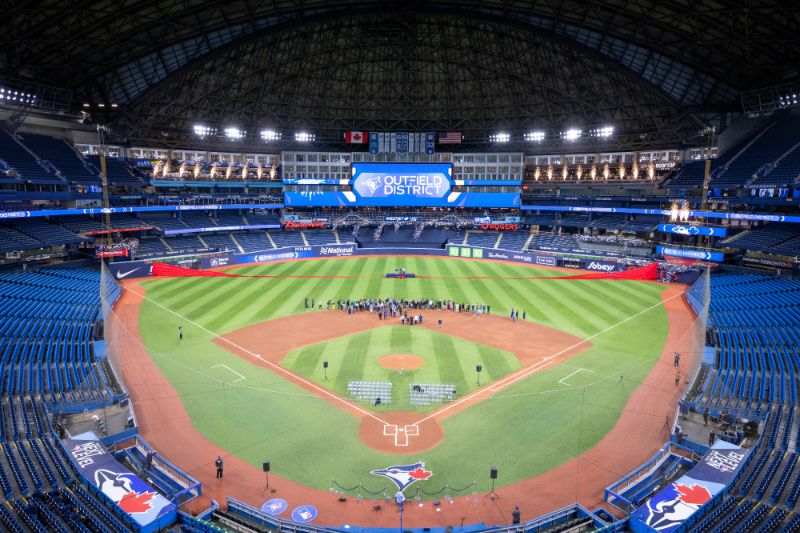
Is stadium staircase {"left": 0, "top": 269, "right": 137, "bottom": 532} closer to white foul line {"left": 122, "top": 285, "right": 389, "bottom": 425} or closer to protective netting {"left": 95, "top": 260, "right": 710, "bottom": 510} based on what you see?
protective netting {"left": 95, "top": 260, "right": 710, "bottom": 510}

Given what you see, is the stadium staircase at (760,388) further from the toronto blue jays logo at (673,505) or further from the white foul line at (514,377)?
the white foul line at (514,377)

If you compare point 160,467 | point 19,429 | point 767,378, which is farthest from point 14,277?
point 767,378

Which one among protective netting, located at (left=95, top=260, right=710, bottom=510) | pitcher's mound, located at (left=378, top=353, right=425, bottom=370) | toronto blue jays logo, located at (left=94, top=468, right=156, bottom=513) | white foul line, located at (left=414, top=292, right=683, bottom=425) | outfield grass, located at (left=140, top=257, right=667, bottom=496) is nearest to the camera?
toronto blue jays logo, located at (left=94, top=468, right=156, bottom=513)

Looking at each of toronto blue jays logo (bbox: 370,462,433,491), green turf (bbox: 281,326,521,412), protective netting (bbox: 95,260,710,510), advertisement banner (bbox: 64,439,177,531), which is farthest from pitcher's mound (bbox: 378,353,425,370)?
advertisement banner (bbox: 64,439,177,531)

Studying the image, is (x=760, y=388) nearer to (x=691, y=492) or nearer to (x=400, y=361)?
(x=691, y=492)

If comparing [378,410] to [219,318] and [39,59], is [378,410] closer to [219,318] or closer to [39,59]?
[219,318]
